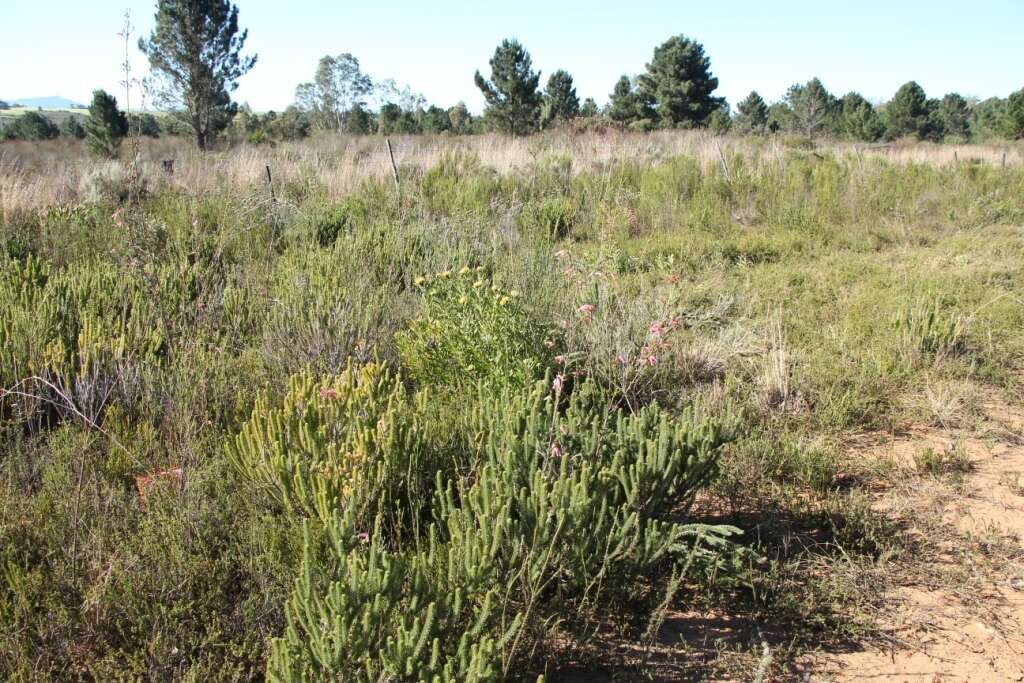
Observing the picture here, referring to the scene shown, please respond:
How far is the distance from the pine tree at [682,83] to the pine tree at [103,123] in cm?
2231

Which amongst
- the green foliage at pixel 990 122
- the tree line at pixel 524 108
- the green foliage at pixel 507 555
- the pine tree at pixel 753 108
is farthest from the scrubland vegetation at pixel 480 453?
the pine tree at pixel 753 108

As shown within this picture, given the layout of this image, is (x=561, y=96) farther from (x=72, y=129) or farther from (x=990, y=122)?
(x=72, y=129)

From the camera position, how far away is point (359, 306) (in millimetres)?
4223

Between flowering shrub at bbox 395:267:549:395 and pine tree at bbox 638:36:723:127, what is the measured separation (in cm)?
3256

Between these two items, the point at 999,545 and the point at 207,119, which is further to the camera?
the point at 207,119

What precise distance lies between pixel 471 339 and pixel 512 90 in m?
26.9

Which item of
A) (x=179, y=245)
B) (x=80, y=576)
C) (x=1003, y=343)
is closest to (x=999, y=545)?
(x=1003, y=343)

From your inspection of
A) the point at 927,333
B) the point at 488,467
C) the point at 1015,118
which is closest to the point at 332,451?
the point at 488,467

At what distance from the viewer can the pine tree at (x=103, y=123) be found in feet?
85.6

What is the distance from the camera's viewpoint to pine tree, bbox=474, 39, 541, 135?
2859cm

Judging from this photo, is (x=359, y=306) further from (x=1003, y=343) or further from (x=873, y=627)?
(x=1003, y=343)

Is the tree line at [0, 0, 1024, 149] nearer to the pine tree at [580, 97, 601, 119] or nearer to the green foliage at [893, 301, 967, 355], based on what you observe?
the pine tree at [580, 97, 601, 119]

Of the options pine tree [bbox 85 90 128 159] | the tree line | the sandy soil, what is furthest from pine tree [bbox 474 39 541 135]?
the sandy soil

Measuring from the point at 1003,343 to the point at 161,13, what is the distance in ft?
108
